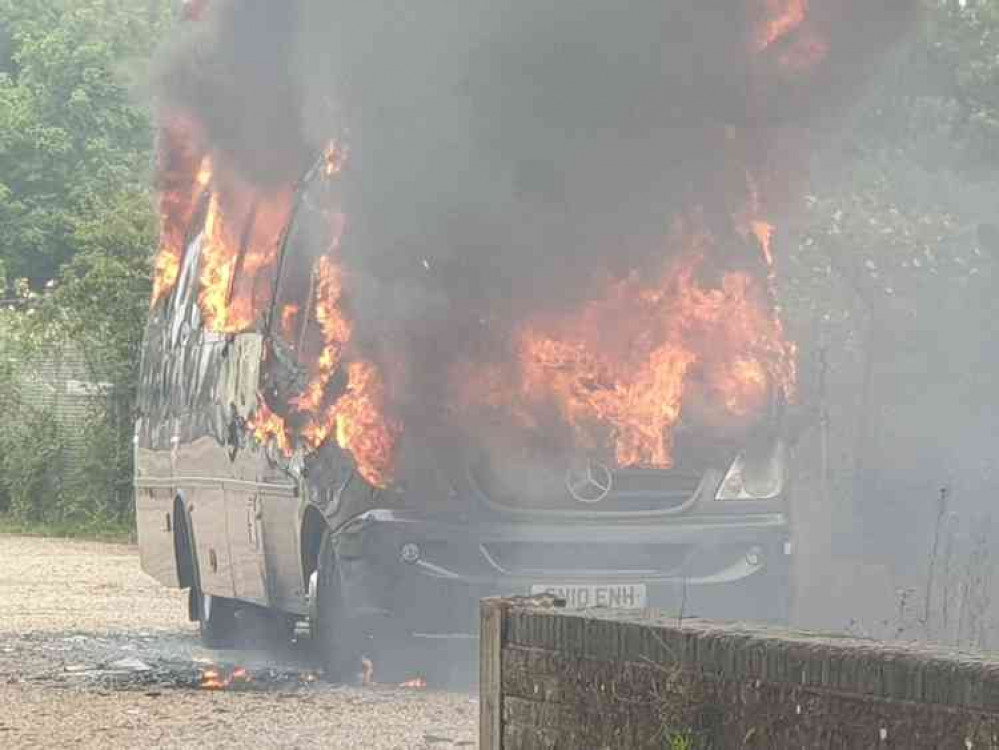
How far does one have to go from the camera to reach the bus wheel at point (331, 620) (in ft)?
37.8

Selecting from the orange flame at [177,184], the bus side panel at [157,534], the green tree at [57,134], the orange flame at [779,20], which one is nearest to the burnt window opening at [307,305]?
the orange flame at [177,184]

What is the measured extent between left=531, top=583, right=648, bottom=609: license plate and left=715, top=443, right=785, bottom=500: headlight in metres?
0.70

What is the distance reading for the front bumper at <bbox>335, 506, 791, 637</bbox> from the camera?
36.8 feet

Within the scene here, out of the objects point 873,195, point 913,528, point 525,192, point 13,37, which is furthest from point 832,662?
point 13,37

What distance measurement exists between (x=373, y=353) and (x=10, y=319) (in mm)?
21764

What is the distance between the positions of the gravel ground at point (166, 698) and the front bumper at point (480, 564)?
0.44 m

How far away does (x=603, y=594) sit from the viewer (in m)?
11.2

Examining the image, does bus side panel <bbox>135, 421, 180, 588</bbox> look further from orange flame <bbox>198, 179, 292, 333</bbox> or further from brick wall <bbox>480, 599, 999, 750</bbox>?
brick wall <bbox>480, 599, 999, 750</bbox>

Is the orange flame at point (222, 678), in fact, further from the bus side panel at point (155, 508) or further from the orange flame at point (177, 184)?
the orange flame at point (177, 184)

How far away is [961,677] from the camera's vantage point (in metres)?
5.15

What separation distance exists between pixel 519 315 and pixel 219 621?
156 inches

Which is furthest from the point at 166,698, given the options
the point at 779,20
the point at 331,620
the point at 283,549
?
the point at 779,20

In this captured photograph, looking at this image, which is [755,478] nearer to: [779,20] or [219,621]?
[779,20]

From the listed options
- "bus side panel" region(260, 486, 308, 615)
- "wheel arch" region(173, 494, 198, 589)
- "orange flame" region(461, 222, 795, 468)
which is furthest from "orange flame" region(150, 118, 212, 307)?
"orange flame" region(461, 222, 795, 468)
